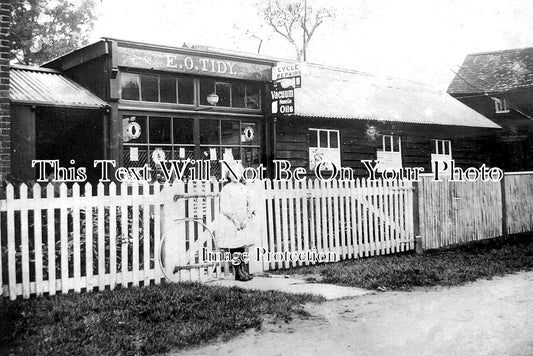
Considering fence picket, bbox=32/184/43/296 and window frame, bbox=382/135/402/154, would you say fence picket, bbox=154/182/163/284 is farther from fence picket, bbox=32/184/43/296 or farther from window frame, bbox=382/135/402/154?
window frame, bbox=382/135/402/154

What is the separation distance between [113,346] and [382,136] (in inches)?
652

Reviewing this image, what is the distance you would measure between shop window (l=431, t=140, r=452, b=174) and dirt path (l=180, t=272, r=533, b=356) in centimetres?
1588

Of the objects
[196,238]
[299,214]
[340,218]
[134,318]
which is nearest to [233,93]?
[340,218]

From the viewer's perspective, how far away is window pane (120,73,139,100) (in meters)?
12.0

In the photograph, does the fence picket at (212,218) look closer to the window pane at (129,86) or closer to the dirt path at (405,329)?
the dirt path at (405,329)

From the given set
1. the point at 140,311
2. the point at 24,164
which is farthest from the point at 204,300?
the point at 24,164

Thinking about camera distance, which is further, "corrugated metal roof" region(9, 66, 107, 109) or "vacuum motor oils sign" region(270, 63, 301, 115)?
"vacuum motor oils sign" region(270, 63, 301, 115)

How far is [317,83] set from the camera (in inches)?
754

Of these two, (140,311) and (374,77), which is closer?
(140,311)

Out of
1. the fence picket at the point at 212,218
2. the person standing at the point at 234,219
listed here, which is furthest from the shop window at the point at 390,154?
the person standing at the point at 234,219

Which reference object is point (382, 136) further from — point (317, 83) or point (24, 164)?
point (24, 164)

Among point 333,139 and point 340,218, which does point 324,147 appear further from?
point 340,218

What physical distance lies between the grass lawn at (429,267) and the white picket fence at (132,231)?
0.50 m

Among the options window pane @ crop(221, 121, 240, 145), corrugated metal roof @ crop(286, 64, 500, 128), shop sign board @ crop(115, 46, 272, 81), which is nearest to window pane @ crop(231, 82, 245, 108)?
shop sign board @ crop(115, 46, 272, 81)
